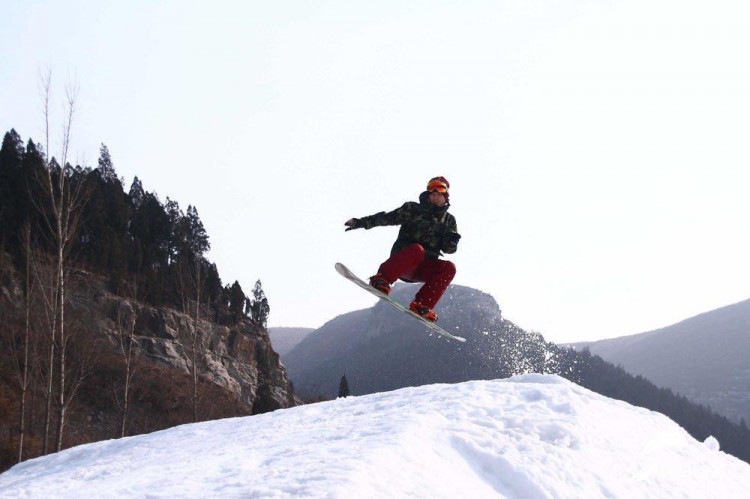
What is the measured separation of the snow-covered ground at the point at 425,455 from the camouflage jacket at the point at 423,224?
2310 mm

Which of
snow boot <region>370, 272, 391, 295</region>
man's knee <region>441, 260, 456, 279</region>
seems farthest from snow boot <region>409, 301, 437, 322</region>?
snow boot <region>370, 272, 391, 295</region>

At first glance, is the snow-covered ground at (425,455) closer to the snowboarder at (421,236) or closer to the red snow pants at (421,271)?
the red snow pants at (421,271)

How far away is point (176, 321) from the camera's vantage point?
51344 millimetres

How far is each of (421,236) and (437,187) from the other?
73 cm

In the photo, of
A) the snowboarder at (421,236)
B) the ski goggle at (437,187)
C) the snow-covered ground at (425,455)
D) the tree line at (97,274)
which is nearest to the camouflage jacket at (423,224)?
the snowboarder at (421,236)

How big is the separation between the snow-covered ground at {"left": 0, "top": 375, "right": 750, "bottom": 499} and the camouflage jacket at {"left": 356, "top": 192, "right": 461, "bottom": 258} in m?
2.31

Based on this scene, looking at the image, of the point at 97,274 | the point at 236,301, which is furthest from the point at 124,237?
the point at 236,301

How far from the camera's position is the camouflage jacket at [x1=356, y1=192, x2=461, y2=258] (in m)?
7.64

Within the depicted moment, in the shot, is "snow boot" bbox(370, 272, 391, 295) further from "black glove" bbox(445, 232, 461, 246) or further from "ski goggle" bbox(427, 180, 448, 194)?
"ski goggle" bbox(427, 180, 448, 194)

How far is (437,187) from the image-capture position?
760 cm

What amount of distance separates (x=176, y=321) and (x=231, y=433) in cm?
4465

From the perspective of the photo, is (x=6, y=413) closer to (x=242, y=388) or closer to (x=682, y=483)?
(x=242, y=388)

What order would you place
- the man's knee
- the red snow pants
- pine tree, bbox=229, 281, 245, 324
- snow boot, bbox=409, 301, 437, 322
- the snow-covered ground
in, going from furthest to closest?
pine tree, bbox=229, 281, 245, 324 → snow boot, bbox=409, 301, 437, 322 → the man's knee → the red snow pants → the snow-covered ground

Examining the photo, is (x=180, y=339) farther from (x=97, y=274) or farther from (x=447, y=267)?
(x=447, y=267)
